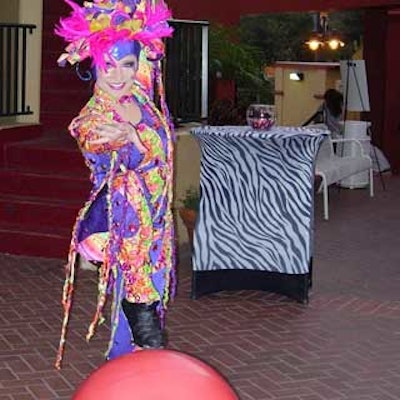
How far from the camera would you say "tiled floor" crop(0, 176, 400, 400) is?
505cm

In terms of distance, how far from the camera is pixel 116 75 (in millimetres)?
3693

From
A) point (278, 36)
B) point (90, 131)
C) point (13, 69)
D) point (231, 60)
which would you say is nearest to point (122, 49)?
point (90, 131)

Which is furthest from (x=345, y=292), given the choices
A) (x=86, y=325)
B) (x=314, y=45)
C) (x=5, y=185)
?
(x=314, y=45)

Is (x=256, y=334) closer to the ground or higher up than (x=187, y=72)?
closer to the ground

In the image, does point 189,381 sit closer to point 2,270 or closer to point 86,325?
point 86,325

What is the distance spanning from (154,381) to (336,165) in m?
9.27

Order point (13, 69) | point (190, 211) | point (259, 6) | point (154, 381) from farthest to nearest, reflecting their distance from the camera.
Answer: point (259, 6)
point (13, 69)
point (190, 211)
point (154, 381)

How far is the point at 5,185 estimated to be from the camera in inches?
336

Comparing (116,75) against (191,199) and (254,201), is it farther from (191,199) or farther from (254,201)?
(191,199)

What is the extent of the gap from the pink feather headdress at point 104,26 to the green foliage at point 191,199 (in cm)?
416

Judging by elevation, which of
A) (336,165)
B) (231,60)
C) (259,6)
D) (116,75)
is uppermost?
(259,6)

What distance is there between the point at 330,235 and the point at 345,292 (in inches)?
98.4

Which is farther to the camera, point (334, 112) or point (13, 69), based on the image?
point (334, 112)

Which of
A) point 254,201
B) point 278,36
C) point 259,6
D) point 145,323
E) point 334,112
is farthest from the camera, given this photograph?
point 278,36
